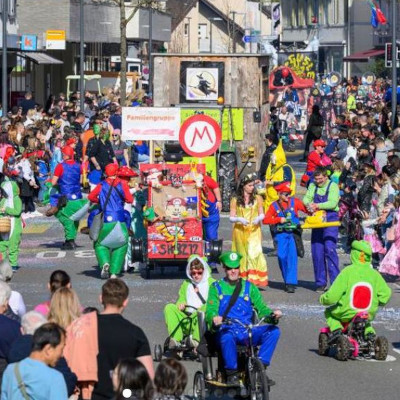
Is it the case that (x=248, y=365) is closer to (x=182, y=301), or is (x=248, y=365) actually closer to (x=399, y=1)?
(x=182, y=301)

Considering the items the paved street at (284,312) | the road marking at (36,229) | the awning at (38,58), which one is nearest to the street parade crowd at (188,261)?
the paved street at (284,312)

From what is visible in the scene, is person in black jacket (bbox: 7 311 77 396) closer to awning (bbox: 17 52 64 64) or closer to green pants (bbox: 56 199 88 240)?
green pants (bbox: 56 199 88 240)

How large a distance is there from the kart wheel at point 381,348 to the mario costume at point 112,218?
6140 mm

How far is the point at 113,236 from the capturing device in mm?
20734

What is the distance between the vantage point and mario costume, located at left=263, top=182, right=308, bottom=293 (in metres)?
20.1

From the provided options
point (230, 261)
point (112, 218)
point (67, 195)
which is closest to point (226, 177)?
point (67, 195)

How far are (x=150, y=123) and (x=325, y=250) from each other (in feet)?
17.8

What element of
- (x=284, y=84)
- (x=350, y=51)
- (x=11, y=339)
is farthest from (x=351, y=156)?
(x=350, y=51)

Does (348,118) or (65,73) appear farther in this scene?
(65,73)

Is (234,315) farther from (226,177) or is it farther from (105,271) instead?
(226,177)

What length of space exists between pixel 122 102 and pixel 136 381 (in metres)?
44.4

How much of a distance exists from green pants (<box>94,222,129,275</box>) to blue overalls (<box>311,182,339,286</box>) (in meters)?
2.54

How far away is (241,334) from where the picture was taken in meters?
12.6

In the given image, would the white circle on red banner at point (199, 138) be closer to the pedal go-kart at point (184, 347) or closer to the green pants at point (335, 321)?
the green pants at point (335, 321)
